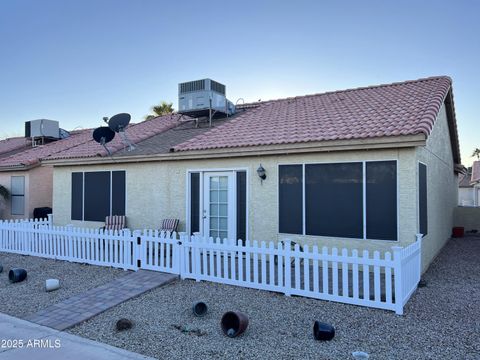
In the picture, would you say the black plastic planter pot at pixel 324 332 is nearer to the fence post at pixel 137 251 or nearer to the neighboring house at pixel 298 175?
the neighboring house at pixel 298 175

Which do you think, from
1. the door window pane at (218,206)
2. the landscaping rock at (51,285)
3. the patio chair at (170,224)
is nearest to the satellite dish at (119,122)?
the patio chair at (170,224)

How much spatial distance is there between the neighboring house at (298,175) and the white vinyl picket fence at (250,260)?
0.99m

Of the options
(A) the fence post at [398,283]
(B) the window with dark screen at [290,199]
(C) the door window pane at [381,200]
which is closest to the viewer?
(A) the fence post at [398,283]

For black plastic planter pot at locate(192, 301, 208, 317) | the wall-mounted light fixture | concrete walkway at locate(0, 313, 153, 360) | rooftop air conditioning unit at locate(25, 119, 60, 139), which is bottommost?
concrete walkway at locate(0, 313, 153, 360)

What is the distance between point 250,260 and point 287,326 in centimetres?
236

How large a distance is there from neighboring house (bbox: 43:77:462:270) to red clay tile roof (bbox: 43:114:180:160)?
126mm

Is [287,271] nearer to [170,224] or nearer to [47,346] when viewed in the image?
[47,346]

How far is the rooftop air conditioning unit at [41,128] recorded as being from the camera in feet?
→ 64.2

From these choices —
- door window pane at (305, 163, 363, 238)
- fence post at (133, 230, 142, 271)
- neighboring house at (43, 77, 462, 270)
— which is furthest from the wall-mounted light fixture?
fence post at (133, 230, 142, 271)

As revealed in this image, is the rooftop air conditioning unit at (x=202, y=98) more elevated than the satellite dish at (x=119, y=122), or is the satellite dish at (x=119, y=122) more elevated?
→ the rooftop air conditioning unit at (x=202, y=98)

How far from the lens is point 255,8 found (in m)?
12.6

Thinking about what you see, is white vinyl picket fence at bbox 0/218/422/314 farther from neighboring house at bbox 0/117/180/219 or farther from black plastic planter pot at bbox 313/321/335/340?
neighboring house at bbox 0/117/180/219

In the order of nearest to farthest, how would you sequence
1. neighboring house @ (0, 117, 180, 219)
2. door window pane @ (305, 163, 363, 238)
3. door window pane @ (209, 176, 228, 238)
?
door window pane @ (305, 163, 363, 238), door window pane @ (209, 176, 228, 238), neighboring house @ (0, 117, 180, 219)

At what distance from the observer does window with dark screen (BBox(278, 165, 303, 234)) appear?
8.73 metres
